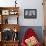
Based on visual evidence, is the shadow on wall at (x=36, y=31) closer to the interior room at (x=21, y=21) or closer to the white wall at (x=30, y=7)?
the interior room at (x=21, y=21)

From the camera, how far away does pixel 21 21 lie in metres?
5.27

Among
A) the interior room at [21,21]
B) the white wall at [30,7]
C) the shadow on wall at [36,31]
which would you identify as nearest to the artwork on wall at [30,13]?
the interior room at [21,21]

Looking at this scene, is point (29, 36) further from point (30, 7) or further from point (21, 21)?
point (30, 7)

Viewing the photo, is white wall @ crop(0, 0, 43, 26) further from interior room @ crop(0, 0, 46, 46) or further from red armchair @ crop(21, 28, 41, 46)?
red armchair @ crop(21, 28, 41, 46)

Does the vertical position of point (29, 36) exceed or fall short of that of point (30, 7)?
it falls short

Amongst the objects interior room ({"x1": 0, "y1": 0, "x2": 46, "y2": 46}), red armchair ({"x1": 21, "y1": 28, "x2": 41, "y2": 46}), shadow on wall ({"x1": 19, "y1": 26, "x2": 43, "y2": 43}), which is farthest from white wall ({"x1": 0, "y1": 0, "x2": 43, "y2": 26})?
red armchair ({"x1": 21, "y1": 28, "x2": 41, "y2": 46})

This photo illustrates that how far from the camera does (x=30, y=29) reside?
512cm

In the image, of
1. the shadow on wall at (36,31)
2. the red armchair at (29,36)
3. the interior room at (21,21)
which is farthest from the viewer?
the shadow on wall at (36,31)

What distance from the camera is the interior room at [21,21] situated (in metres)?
5.12

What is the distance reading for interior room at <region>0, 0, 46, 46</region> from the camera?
5121 mm

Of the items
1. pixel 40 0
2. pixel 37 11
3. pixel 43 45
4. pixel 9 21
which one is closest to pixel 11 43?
pixel 9 21

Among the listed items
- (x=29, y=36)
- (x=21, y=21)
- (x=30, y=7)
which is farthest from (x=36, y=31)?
(x=30, y=7)

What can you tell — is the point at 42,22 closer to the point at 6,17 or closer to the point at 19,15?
the point at 19,15

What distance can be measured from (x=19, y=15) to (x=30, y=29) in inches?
24.9
